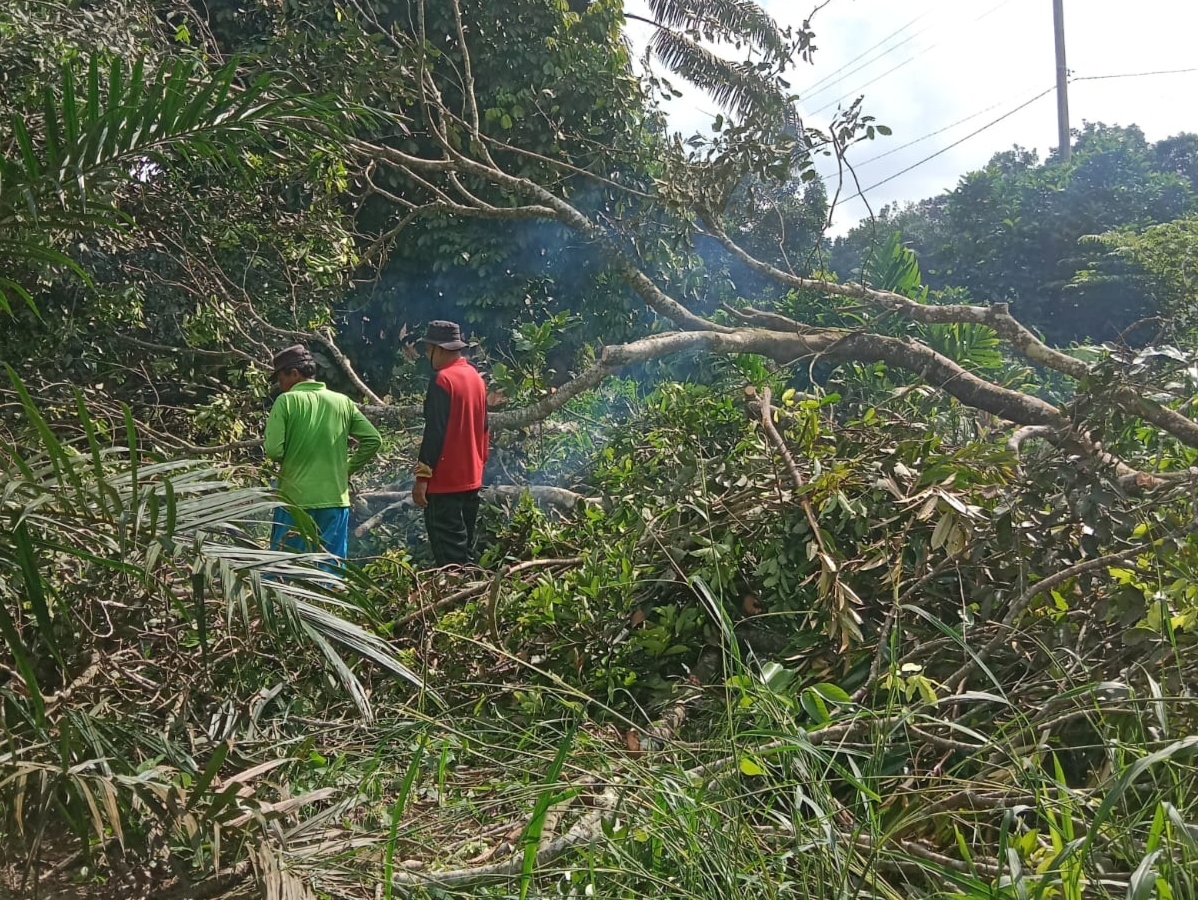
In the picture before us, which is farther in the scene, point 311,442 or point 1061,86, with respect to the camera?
point 1061,86

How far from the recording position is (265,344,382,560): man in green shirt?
4.48 meters

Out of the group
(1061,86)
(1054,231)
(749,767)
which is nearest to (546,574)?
(749,767)

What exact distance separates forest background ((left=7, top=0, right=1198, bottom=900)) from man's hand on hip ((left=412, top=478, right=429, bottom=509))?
61 centimetres

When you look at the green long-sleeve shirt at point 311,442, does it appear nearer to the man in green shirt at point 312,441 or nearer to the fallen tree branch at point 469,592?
the man in green shirt at point 312,441

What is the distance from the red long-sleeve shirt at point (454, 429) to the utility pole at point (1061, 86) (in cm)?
1940

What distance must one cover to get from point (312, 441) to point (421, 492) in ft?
2.47

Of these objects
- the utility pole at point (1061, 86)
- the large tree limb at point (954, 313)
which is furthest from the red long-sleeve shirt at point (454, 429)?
the utility pole at point (1061, 86)

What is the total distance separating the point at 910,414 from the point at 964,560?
6.15 feet

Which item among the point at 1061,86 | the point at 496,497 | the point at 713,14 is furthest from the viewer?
the point at 1061,86

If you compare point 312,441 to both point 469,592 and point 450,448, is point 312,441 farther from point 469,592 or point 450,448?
point 469,592

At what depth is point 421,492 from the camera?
511cm

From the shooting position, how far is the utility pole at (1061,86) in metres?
20.8

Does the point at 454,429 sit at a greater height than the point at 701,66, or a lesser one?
lesser

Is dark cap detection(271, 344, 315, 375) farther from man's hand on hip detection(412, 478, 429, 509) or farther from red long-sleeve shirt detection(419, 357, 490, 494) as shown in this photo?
man's hand on hip detection(412, 478, 429, 509)
